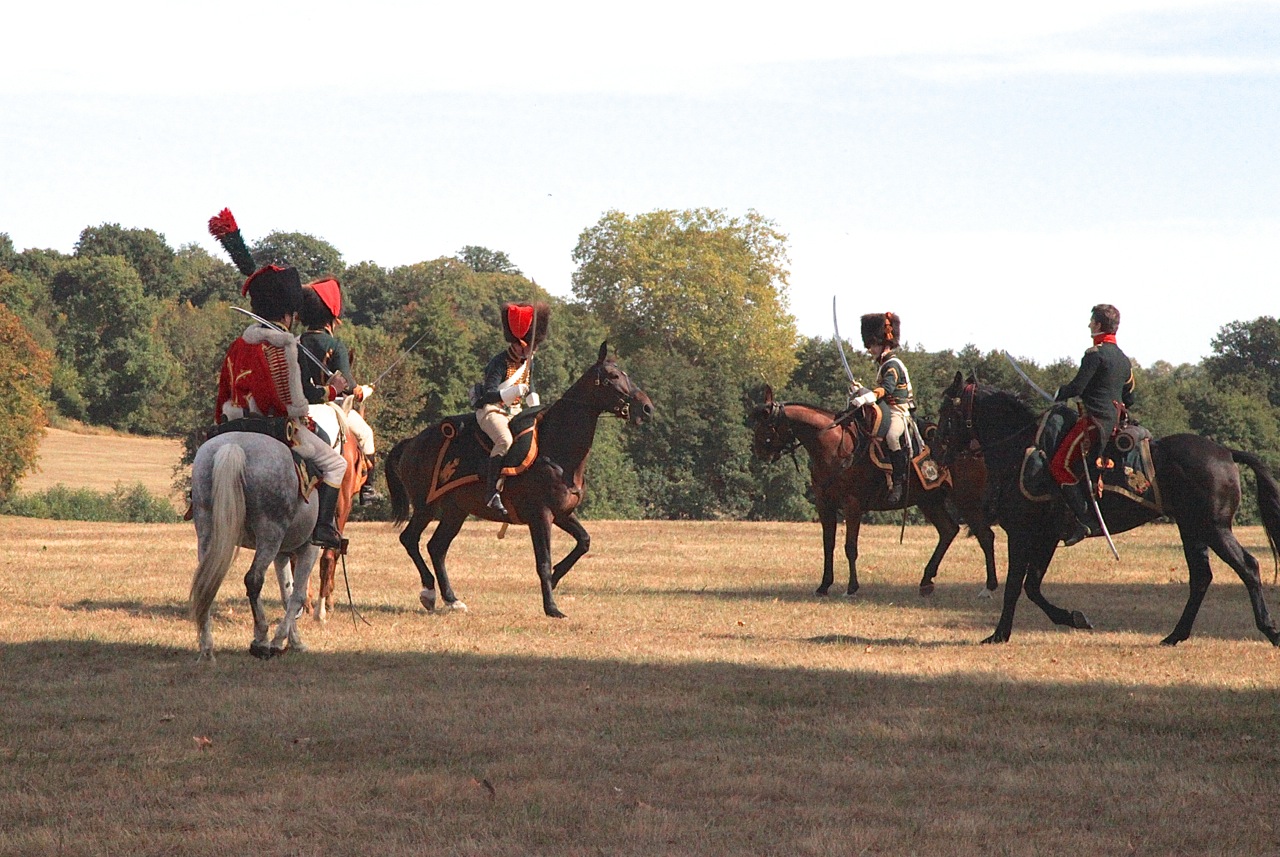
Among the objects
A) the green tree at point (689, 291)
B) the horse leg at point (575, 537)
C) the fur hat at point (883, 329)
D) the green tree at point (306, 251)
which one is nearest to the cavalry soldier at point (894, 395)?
the fur hat at point (883, 329)

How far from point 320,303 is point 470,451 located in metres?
2.80

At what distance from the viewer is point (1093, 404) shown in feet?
42.8

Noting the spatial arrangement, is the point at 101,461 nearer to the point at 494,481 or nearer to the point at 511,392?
the point at 494,481

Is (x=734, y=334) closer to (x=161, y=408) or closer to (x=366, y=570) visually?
(x=161, y=408)

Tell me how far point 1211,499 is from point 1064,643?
5.93 ft

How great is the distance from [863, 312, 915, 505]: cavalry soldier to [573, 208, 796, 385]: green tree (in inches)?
2153

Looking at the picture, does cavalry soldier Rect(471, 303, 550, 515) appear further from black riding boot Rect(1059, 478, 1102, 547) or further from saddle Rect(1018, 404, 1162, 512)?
black riding boot Rect(1059, 478, 1102, 547)

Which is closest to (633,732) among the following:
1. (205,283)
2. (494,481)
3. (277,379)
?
(277,379)

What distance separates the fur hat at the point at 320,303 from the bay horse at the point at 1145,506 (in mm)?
6040

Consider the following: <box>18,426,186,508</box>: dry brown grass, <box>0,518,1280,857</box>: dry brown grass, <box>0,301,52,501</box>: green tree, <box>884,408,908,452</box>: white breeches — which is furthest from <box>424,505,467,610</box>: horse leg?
<box>18,426,186,508</box>: dry brown grass

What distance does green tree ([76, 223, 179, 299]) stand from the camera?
369 ft

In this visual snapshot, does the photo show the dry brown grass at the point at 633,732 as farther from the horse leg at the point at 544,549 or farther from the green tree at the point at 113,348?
the green tree at the point at 113,348

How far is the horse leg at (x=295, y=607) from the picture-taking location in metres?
11.9

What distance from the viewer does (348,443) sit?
13.7 meters
